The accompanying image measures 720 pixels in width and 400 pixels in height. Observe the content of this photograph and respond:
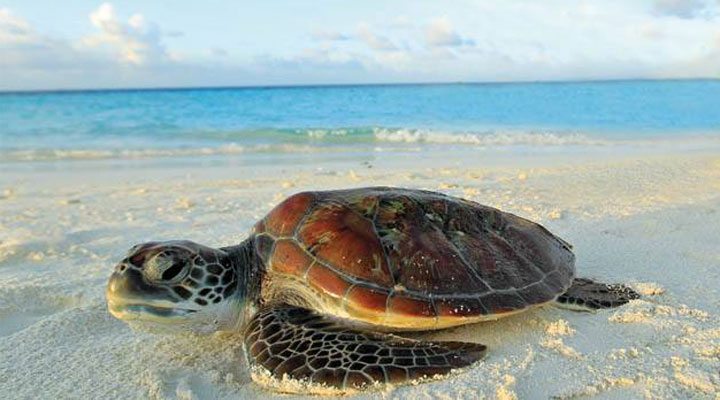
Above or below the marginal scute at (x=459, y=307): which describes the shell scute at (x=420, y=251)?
above

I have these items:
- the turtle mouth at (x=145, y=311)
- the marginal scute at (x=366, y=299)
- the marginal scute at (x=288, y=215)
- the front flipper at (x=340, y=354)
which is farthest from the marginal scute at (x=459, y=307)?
the turtle mouth at (x=145, y=311)

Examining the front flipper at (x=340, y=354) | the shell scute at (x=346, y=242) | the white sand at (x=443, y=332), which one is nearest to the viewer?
the front flipper at (x=340, y=354)

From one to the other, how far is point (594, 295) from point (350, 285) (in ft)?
4.37

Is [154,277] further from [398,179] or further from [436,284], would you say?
[398,179]

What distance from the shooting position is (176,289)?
2.47 meters

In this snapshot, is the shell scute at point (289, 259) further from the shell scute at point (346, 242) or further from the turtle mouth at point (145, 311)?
the turtle mouth at point (145, 311)

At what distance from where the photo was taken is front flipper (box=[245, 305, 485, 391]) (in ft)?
7.11

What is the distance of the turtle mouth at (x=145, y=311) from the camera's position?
2344mm

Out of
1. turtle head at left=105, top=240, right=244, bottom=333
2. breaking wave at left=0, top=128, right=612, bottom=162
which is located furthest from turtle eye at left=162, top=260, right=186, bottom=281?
breaking wave at left=0, top=128, right=612, bottom=162

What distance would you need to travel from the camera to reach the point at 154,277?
7.93 ft

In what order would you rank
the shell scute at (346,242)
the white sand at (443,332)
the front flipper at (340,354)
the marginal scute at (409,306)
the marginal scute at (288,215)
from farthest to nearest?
1. the marginal scute at (288,215)
2. the shell scute at (346,242)
3. the marginal scute at (409,306)
4. the white sand at (443,332)
5. the front flipper at (340,354)

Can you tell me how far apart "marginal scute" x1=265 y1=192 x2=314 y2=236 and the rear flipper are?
4.27 feet

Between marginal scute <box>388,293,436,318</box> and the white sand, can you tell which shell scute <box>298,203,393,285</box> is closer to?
marginal scute <box>388,293,436,318</box>

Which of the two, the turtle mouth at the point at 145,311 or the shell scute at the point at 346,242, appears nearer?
the turtle mouth at the point at 145,311
